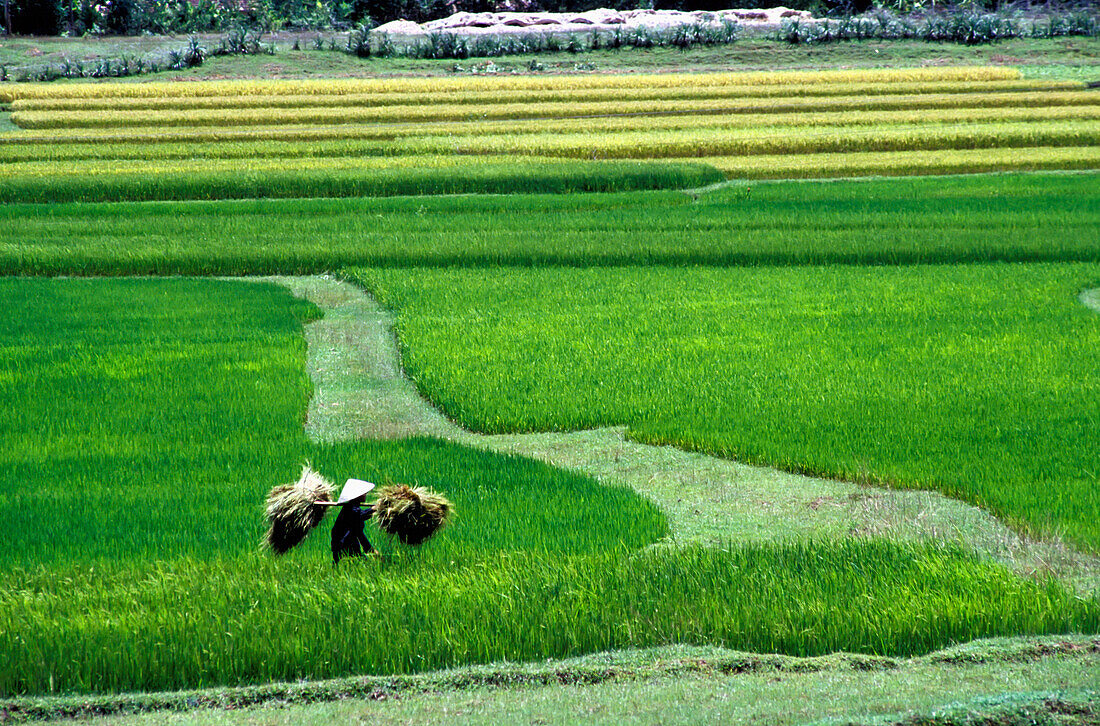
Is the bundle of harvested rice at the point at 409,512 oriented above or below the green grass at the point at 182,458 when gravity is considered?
above

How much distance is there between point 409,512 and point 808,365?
526cm

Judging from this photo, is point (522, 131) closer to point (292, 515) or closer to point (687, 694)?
point (292, 515)

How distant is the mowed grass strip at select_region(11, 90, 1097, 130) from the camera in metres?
28.1

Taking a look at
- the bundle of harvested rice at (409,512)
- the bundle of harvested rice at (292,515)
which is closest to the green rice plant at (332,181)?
the bundle of harvested rice at (409,512)

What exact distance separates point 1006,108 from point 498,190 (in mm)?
15323

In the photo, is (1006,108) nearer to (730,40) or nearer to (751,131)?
(751,131)

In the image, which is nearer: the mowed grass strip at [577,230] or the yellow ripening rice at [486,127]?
the mowed grass strip at [577,230]

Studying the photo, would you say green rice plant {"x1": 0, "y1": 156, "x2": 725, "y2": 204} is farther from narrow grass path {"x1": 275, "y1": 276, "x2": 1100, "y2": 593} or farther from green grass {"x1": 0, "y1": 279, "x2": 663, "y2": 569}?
narrow grass path {"x1": 275, "y1": 276, "x2": 1100, "y2": 593}

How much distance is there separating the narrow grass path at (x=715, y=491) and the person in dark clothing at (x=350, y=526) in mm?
1543

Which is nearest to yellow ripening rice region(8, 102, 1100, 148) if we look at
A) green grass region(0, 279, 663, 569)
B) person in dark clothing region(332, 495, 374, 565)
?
green grass region(0, 279, 663, 569)

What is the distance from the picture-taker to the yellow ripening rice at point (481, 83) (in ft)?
104

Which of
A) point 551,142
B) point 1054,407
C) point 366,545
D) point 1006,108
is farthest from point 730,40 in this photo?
point 366,545

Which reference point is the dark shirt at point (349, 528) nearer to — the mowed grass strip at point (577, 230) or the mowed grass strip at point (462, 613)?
the mowed grass strip at point (462, 613)

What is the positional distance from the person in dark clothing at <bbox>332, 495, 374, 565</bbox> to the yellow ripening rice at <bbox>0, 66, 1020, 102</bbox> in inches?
1141
